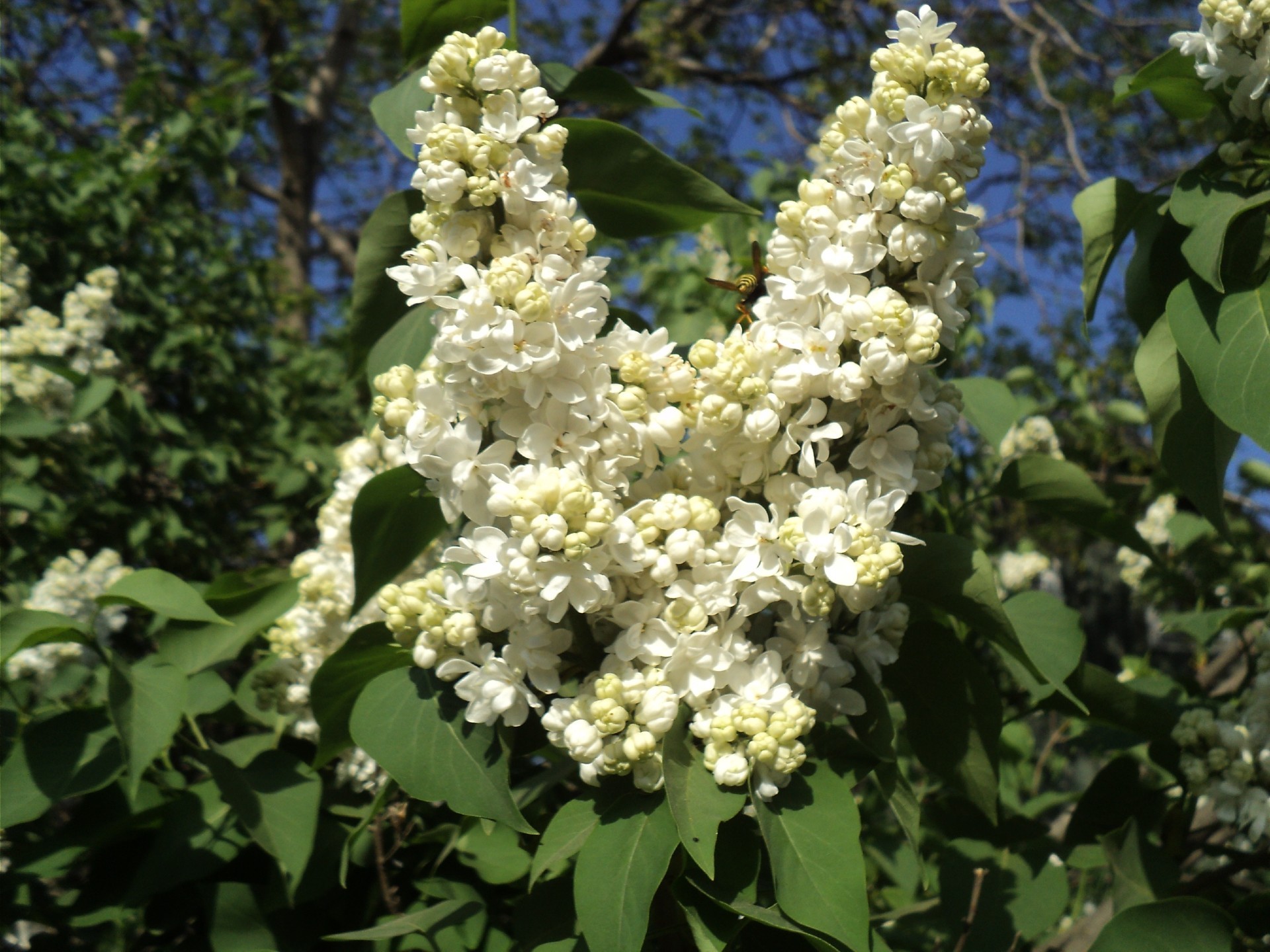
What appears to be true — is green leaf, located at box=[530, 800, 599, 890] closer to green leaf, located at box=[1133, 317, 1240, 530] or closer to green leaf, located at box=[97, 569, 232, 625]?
green leaf, located at box=[97, 569, 232, 625]

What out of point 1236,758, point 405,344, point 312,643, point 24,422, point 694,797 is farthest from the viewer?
point 24,422

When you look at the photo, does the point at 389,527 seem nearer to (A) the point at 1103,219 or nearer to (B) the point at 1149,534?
(A) the point at 1103,219

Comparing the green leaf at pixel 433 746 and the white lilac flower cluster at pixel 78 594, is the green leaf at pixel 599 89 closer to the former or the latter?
the green leaf at pixel 433 746

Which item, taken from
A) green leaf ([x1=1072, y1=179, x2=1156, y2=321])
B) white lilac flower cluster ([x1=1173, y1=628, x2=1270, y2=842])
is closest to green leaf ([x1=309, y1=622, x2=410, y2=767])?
green leaf ([x1=1072, y1=179, x2=1156, y2=321])

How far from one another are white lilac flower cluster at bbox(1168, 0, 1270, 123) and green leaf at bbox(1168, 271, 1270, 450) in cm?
23

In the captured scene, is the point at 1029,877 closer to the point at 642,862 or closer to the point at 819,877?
the point at 819,877

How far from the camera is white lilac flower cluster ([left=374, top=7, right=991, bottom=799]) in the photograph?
96 centimetres

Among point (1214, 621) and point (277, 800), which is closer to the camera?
point (277, 800)

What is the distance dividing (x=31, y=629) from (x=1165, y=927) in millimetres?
1350

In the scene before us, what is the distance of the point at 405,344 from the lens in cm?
128

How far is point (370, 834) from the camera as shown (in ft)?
4.83

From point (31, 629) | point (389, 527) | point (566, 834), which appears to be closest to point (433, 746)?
point (566, 834)

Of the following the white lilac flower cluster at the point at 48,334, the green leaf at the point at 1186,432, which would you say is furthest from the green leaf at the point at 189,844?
the white lilac flower cluster at the point at 48,334

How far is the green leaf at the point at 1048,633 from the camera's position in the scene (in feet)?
3.85
